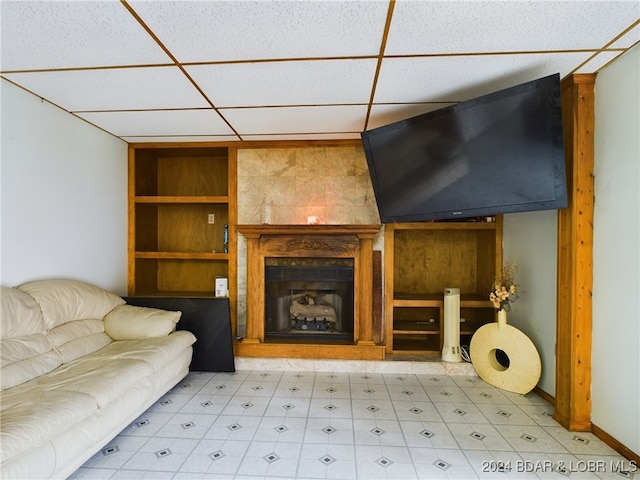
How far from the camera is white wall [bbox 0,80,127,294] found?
2264 mm

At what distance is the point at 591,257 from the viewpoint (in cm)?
216

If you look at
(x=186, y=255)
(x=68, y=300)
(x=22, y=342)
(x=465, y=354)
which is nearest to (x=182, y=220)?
(x=186, y=255)

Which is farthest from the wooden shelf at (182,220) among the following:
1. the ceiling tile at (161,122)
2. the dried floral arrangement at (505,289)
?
the dried floral arrangement at (505,289)

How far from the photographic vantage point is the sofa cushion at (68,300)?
2297mm

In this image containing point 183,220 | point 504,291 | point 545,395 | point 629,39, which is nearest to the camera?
point 629,39

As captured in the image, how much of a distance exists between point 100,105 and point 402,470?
3344 millimetres

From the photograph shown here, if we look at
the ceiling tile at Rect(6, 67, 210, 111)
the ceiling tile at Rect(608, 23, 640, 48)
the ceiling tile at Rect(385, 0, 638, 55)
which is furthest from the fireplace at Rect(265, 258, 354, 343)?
the ceiling tile at Rect(608, 23, 640, 48)

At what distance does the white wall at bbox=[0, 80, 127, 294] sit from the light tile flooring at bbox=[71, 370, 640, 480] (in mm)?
1437

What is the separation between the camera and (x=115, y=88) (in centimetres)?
228

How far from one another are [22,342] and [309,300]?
7.78 feet

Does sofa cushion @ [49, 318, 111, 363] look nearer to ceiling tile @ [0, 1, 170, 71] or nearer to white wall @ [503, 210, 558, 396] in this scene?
ceiling tile @ [0, 1, 170, 71]

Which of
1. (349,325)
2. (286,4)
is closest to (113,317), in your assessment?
(349,325)

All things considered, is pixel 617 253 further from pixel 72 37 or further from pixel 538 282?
pixel 72 37

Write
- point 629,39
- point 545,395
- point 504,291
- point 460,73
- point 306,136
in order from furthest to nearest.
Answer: point 306,136, point 504,291, point 545,395, point 460,73, point 629,39
